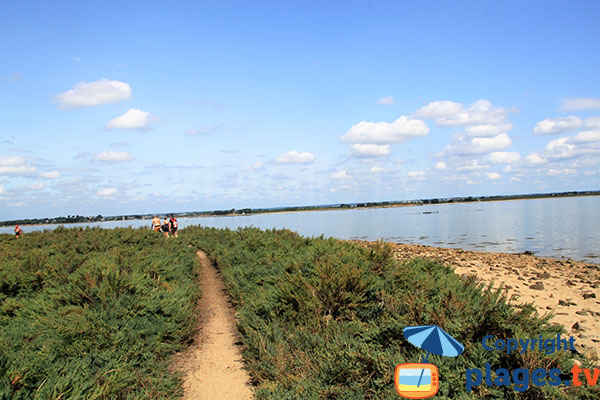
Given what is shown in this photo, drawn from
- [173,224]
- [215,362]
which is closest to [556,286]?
[215,362]

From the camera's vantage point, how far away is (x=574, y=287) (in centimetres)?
1245

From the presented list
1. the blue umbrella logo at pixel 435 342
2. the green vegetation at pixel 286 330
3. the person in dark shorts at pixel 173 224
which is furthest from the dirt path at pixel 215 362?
the person in dark shorts at pixel 173 224

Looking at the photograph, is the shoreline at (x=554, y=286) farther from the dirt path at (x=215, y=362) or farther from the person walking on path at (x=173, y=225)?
the person walking on path at (x=173, y=225)

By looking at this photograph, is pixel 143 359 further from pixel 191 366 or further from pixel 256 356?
pixel 256 356

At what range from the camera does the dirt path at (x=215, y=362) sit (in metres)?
5.48

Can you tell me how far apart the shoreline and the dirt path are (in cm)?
410

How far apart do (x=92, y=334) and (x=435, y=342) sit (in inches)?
198

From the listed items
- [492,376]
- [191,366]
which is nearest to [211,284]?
[191,366]

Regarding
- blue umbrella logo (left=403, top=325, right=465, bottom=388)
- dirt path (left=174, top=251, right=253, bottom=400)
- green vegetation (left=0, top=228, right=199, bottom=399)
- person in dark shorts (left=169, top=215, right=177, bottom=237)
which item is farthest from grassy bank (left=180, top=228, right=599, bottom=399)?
person in dark shorts (left=169, top=215, right=177, bottom=237)

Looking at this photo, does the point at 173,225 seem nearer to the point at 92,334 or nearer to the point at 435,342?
the point at 92,334

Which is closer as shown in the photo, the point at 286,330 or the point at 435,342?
the point at 435,342

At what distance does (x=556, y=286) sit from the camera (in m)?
12.6

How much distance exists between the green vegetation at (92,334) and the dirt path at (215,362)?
12.3 inches

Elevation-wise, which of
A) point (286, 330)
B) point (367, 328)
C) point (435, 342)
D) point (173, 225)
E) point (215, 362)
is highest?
point (173, 225)
